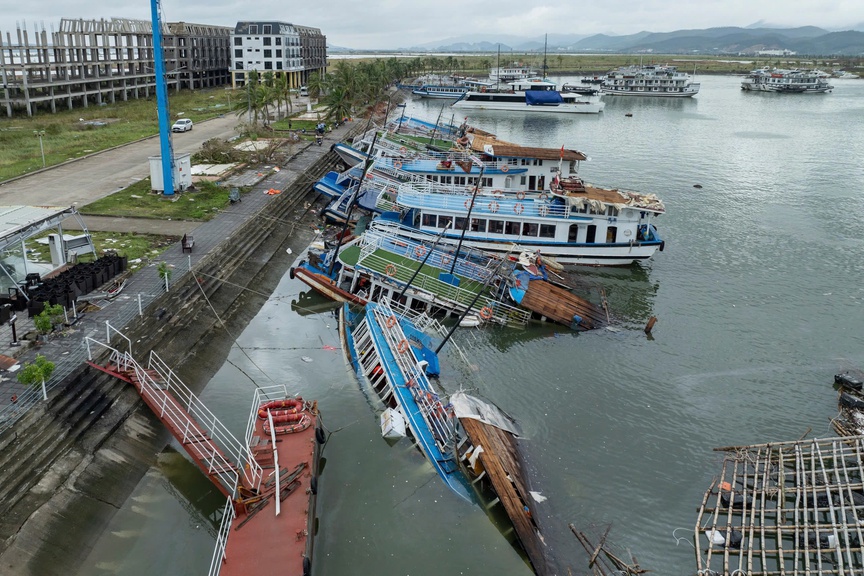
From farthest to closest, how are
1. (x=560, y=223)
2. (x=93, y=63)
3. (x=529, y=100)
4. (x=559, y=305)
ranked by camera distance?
(x=529, y=100) < (x=93, y=63) < (x=560, y=223) < (x=559, y=305)

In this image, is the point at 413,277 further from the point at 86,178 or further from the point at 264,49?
the point at 264,49

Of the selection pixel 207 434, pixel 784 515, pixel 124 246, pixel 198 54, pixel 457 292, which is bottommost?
pixel 784 515

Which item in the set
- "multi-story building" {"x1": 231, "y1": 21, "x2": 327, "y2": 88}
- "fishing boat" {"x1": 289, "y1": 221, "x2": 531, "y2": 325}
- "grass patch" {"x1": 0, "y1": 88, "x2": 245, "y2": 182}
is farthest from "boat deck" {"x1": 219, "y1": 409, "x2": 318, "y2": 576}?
"multi-story building" {"x1": 231, "y1": 21, "x2": 327, "y2": 88}

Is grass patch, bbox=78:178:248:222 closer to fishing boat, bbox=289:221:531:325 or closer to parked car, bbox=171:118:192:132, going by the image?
fishing boat, bbox=289:221:531:325

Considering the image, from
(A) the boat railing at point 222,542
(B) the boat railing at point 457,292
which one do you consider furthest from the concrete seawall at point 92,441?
(B) the boat railing at point 457,292

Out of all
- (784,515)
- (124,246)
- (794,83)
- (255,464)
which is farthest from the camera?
(794,83)

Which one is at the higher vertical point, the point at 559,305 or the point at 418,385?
the point at 559,305

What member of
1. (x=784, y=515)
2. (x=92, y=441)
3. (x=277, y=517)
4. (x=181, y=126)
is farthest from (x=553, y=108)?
(x=277, y=517)
